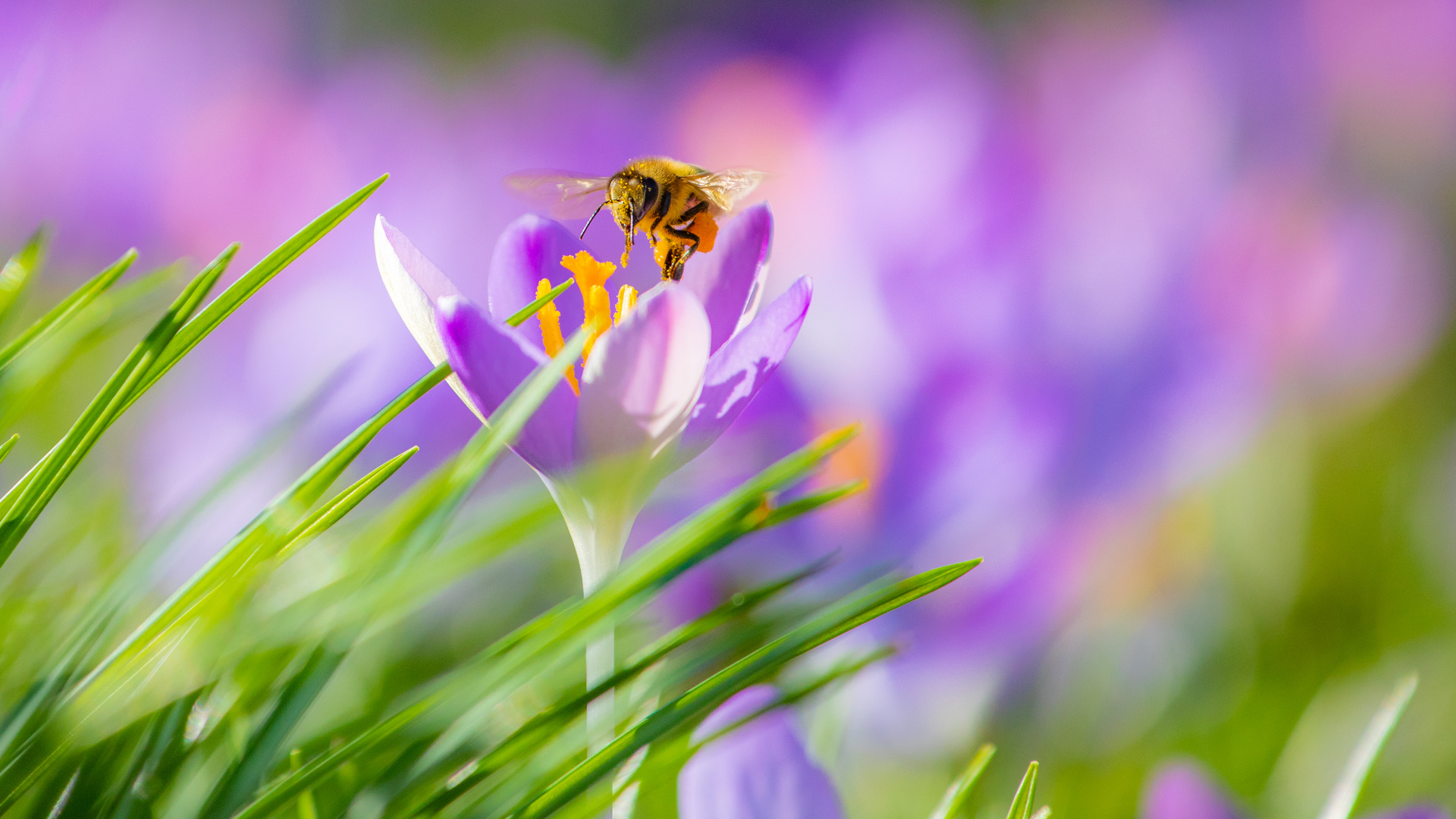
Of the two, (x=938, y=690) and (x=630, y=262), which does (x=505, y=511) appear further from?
(x=630, y=262)

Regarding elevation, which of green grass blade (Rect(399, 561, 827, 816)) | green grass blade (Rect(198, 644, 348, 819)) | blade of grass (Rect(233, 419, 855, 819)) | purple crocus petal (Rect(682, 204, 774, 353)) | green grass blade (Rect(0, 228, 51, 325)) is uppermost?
green grass blade (Rect(0, 228, 51, 325))

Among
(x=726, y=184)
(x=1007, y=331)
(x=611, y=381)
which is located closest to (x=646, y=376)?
(x=611, y=381)

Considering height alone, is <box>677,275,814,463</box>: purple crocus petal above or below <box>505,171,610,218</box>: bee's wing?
below

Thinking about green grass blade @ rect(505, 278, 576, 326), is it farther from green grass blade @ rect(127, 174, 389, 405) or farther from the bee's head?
the bee's head

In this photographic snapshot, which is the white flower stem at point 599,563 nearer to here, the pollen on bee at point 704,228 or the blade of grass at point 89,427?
the blade of grass at point 89,427

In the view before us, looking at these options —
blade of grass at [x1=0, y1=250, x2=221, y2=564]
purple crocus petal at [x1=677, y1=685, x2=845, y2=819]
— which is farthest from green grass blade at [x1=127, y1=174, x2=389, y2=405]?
purple crocus petal at [x1=677, y1=685, x2=845, y2=819]

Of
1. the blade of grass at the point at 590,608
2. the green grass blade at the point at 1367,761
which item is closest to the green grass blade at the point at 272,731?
the blade of grass at the point at 590,608

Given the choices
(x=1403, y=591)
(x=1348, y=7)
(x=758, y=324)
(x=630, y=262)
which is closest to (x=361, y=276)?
(x=630, y=262)
